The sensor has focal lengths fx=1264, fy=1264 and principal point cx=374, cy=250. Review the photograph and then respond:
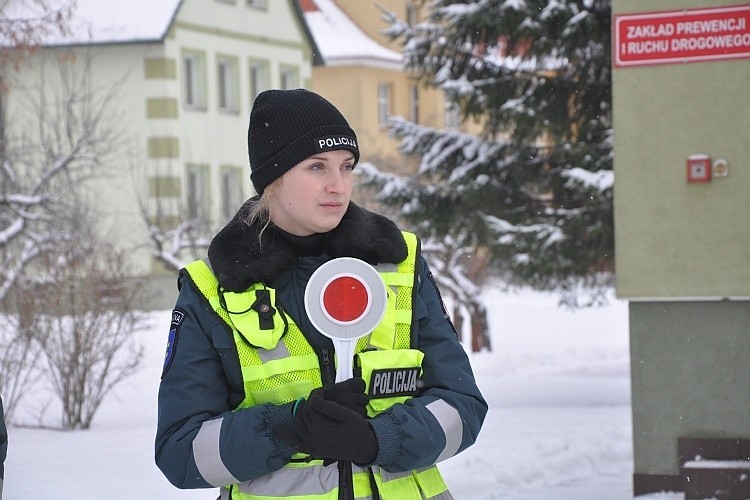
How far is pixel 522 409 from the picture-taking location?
11.3 meters

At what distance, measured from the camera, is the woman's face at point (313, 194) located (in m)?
2.84

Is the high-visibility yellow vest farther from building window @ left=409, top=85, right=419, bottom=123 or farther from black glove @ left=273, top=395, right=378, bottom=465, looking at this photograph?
building window @ left=409, top=85, right=419, bottom=123

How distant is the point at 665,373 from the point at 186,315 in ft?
15.0

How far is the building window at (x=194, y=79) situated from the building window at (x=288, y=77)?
8.14ft

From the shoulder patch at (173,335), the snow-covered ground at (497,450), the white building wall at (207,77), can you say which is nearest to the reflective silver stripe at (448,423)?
the shoulder patch at (173,335)

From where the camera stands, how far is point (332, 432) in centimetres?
254

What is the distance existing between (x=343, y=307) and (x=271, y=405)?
26 cm

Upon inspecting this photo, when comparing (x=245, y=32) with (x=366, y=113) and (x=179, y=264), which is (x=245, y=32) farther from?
(x=179, y=264)

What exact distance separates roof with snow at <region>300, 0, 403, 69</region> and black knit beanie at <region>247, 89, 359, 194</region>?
36454 millimetres

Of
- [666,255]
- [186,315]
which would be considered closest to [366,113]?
[666,255]

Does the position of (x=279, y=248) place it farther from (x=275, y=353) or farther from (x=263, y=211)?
(x=275, y=353)

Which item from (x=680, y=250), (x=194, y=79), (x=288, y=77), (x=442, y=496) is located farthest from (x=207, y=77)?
(x=442, y=496)

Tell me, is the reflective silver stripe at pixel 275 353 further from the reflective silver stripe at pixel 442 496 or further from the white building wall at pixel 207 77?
the white building wall at pixel 207 77

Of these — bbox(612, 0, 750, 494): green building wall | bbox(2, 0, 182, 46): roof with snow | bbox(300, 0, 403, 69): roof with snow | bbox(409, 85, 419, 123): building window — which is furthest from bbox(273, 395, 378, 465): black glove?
bbox(409, 85, 419, 123): building window
